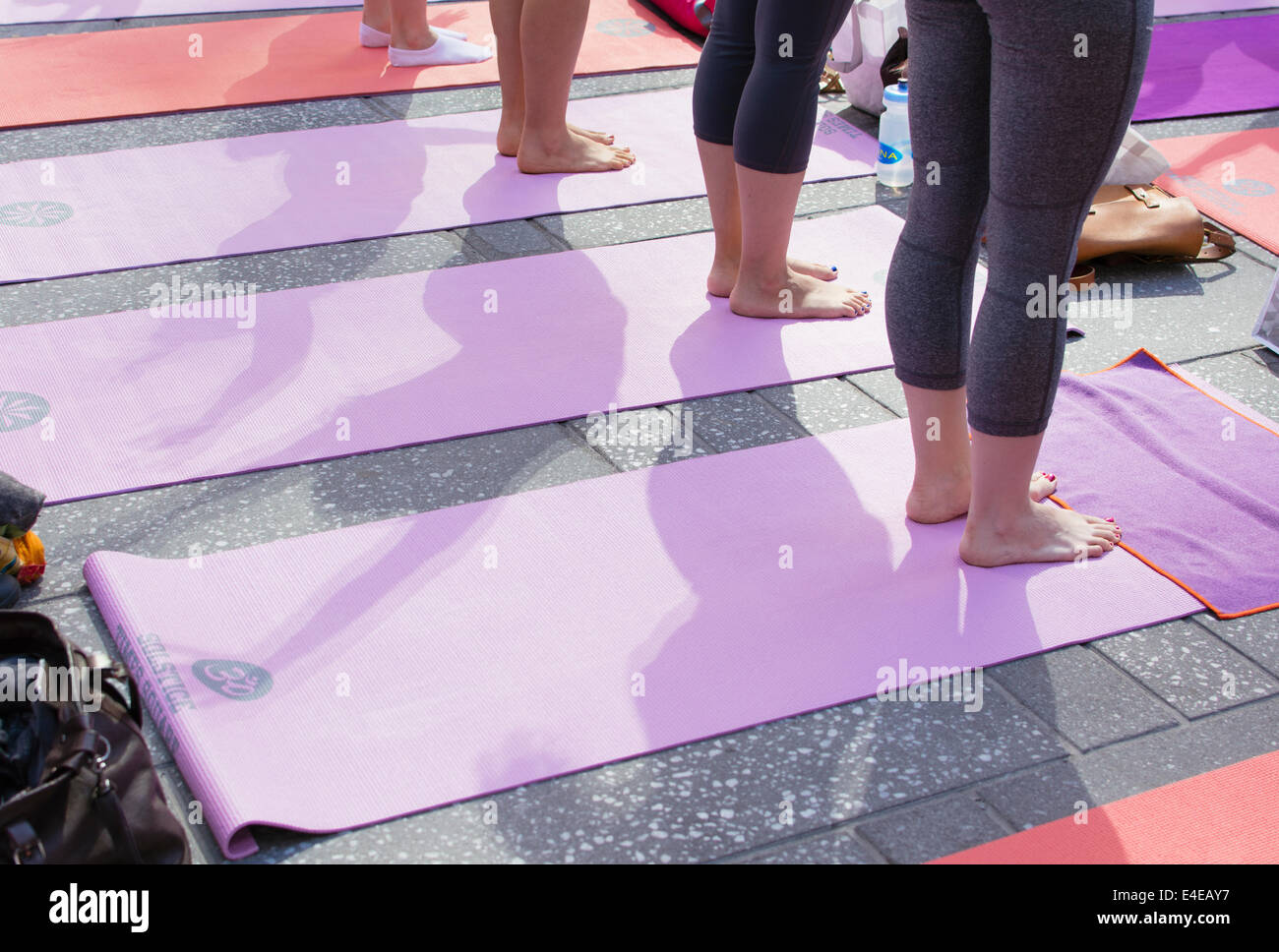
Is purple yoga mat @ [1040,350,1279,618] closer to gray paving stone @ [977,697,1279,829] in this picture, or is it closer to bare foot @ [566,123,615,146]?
gray paving stone @ [977,697,1279,829]

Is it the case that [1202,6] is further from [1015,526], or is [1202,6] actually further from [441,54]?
[1015,526]

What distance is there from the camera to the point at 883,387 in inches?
109

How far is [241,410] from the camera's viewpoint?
2.59 metres

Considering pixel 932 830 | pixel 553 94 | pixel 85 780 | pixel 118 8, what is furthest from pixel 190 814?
pixel 118 8

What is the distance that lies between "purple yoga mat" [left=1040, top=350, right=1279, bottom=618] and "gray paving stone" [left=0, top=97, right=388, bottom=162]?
96.5 inches

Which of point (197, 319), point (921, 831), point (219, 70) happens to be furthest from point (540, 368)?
point (219, 70)

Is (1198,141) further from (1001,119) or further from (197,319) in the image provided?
(197,319)

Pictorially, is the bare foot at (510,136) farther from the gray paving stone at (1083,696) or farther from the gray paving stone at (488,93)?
the gray paving stone at (1083,696)

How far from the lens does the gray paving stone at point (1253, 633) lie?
2055 mm

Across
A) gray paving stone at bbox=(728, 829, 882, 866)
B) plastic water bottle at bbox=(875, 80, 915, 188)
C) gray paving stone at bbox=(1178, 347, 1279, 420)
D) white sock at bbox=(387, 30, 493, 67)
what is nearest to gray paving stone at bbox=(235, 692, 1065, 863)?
gray paving stone at bbox=(728, 829, 882, 866)

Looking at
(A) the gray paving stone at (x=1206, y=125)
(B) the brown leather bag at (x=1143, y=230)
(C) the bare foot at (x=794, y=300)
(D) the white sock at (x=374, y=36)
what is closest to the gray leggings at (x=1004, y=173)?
(C) the bare foot at (x=794, y=300)

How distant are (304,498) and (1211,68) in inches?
152

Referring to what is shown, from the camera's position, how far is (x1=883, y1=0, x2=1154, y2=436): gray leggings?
175 cm

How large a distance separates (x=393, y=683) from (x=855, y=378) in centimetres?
132
